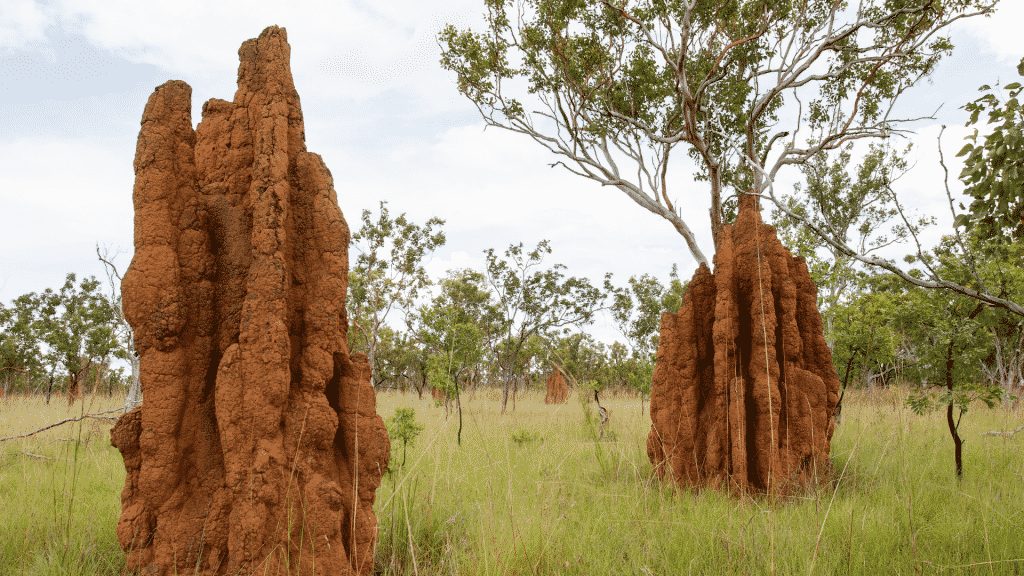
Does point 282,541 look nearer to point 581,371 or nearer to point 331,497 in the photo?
point 331,497

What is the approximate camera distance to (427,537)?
4.32m

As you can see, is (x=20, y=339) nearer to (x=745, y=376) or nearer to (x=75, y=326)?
(x=75, y=326)

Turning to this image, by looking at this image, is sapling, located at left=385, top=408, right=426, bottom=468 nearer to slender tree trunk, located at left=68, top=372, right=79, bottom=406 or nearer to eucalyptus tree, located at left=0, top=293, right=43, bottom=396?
slender tree trunk, located at left=68, top=372, right=79, bottom=406

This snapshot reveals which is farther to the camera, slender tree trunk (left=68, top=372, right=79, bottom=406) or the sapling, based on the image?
slender tree trunk (left=68, top=372, right=79, bottom=406)

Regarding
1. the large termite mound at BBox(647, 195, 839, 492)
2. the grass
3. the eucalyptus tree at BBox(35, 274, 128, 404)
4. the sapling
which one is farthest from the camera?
the eucalyptus tree at BBox(35, 274, 128, 404)

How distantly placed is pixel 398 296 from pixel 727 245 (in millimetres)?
17740

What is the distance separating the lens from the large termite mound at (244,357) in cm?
338

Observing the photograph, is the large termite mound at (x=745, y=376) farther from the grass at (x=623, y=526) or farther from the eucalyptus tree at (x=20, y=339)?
the eucalyptus tree at (x=20, y=339)

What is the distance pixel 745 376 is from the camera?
6.20 m

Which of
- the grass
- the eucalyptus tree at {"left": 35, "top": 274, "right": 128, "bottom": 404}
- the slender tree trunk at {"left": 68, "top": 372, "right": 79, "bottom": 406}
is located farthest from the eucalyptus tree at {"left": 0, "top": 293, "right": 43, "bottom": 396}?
the grass

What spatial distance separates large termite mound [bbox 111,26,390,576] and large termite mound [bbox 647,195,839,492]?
3.80 meters

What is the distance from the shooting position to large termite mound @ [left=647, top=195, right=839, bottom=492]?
5852mm

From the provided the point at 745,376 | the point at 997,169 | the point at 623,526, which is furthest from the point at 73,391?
the point at 997,169

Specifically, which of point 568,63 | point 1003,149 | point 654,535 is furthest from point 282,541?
point 568,63
